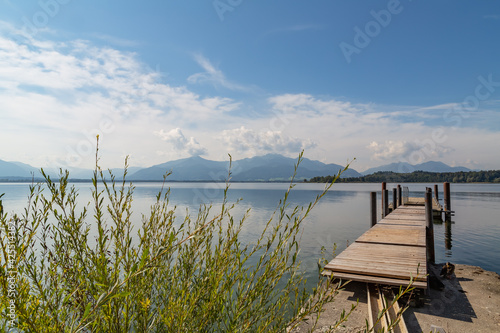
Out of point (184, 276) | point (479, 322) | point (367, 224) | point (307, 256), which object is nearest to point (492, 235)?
point (367, 224)

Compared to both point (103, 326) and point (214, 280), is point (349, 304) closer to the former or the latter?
point (214, 280)

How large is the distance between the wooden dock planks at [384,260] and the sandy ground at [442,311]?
788mm

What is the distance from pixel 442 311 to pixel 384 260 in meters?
1.92

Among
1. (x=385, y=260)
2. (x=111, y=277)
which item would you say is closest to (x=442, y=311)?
(x=385, y=260)

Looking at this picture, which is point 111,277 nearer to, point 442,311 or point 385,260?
point 385,260

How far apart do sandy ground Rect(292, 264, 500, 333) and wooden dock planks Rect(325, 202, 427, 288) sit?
788mm

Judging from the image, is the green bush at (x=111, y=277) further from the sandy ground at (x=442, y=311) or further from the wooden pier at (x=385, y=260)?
the sandy ground at (x=442, y=311)

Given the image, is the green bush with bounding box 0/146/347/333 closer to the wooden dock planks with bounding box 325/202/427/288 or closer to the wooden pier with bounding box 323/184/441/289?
the wooden pier with bounding box 323/184/441/289

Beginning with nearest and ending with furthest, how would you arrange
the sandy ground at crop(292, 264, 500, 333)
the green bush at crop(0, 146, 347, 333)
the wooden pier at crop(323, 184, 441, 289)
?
the green bush at crop(0, 146, 347, 333) → the sandy ground at crop(292, 264, 500, 333) → the wooden pier at crop(323, 184, 441, 289)

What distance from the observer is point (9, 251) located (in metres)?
Answer: 2.21

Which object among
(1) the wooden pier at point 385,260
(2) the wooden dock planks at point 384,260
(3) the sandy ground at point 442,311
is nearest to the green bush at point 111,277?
(1) the wooden pier at point 385,260

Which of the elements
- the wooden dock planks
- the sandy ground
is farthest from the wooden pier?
the sandy ground

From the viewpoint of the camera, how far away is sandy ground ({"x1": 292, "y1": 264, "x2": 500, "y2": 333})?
6.75 metres

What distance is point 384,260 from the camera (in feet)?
28.0
